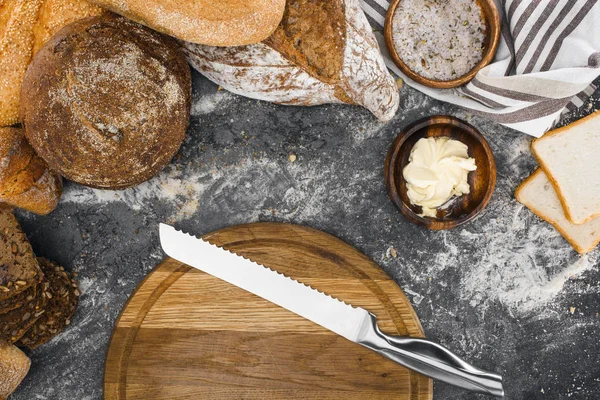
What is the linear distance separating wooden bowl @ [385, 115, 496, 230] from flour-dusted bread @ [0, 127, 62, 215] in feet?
3.26

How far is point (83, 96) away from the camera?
1.21 meters

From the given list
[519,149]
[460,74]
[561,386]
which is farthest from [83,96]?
[561,386]

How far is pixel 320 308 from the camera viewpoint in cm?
143

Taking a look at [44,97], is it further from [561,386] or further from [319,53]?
[561,386]

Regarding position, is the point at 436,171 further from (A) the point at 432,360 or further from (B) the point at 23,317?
(B) the point at 23,317

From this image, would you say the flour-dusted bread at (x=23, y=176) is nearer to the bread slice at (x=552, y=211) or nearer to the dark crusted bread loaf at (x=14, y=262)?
the dark crusted bread loaf at (x=14, y=262)

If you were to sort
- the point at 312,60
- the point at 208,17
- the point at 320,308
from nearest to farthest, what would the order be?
the point at 208,17 → the point at 312,60 → the point at 320,308

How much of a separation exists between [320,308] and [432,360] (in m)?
0.35

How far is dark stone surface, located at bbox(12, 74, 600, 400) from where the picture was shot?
162cm

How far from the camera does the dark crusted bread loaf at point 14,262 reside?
136 cm

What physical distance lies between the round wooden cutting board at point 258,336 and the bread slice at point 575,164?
606 millimetres

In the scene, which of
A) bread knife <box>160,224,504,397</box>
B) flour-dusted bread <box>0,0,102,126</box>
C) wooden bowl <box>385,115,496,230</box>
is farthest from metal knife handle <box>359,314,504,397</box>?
flour-dusted bread <box>0,0,102,126</box>

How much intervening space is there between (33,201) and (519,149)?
58.3 inches

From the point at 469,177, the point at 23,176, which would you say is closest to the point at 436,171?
the point at 469,177
